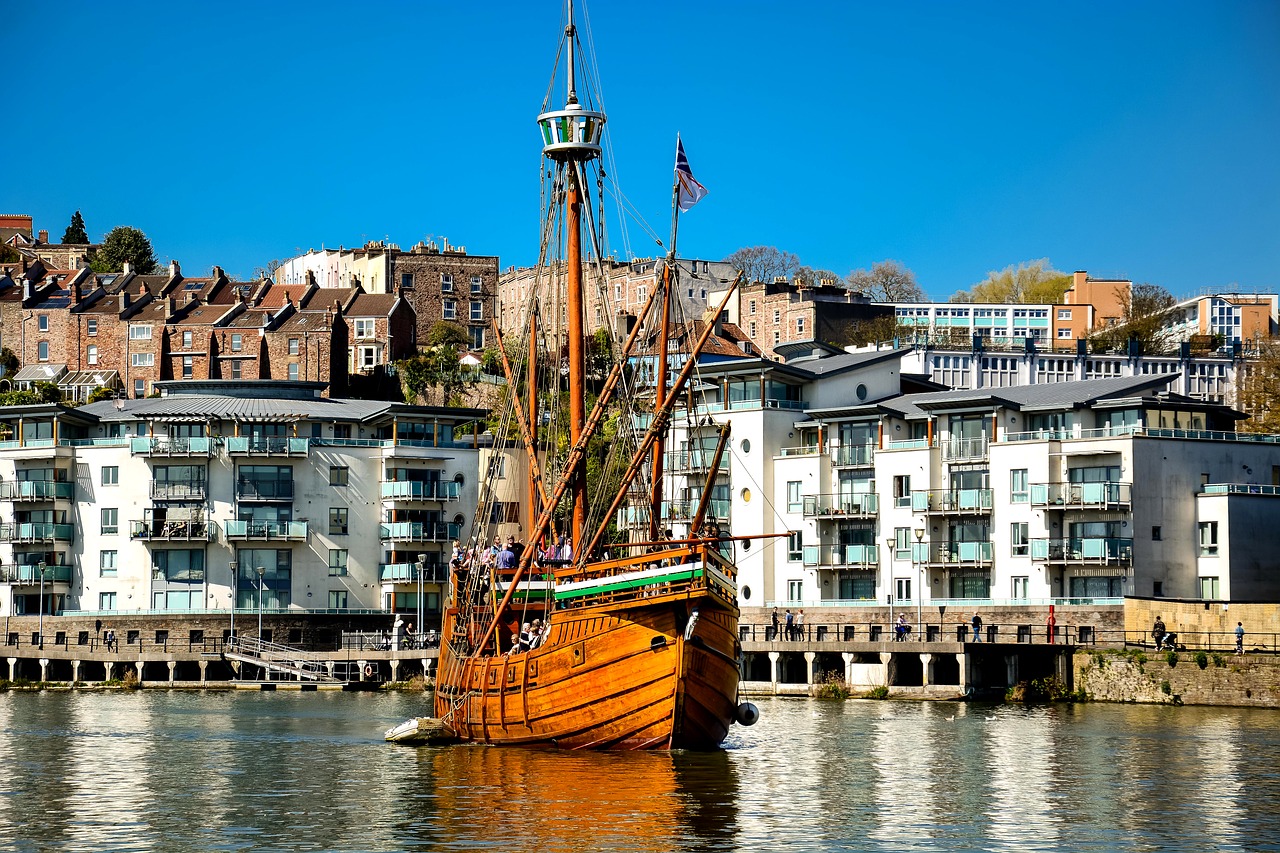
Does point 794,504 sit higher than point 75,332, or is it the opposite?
point 75,332

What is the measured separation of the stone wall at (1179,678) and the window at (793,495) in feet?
96.9

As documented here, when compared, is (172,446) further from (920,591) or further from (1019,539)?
(1019,539)

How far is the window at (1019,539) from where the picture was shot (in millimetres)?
102250

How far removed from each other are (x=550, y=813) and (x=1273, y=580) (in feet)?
197

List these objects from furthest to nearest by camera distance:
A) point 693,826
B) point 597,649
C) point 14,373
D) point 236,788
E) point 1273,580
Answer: point 14,373 < point 1273,580 < point 597,649 < point 236,788 < point 693,826

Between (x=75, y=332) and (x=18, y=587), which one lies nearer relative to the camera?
(x=18, y=587)

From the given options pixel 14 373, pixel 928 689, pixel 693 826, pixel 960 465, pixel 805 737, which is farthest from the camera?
pixel 14 373

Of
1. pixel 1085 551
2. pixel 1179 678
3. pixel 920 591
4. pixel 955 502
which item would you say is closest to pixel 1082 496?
pixel 1085 551

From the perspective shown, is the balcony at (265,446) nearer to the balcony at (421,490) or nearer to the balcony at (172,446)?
the balcony at (172,446)

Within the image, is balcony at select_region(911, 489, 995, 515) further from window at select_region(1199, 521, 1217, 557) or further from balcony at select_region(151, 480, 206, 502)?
balcony at select_region(151, 480, 206, 502)

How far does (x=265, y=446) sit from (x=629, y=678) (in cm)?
6418

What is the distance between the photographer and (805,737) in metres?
71.5

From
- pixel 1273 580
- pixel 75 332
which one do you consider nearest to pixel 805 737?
pixel 1273 580

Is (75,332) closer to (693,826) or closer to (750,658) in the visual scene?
(750,658)
